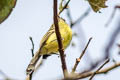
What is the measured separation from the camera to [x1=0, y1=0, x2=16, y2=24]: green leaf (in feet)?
3.22

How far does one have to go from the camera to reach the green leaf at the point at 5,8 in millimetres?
982

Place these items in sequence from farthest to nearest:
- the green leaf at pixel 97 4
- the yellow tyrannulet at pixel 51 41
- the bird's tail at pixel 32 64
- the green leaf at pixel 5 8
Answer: the yellow tyrannulet at pixel 51 41
the bird's tail at pixel 32 64
the green leaf at pixel 97 4
the green leaf at pixel 5 8

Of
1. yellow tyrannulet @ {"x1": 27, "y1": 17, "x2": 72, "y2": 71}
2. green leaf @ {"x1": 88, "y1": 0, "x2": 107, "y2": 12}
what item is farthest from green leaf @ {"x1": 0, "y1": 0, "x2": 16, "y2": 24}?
yellow tyrannulet @ {"x1": 27, "y1": 17, "x2": 72, "y2": 71}

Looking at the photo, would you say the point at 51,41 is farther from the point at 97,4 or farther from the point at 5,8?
the point at 5,8

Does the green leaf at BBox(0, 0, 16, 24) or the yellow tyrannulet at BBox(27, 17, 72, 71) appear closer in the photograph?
the green leaf at BBox(0, 0, 16, 24)

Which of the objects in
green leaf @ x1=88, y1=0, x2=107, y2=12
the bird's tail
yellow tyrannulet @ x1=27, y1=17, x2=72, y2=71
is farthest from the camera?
yellow tyrannulet @ x1=27, y1=17, x2=72, y2=71

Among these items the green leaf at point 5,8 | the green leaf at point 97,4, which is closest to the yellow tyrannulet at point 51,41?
the green leaf at point 97,4

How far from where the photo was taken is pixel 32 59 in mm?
1932

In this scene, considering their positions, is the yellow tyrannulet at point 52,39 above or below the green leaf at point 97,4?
below

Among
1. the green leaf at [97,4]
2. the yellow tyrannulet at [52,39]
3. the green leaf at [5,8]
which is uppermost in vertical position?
the green leaf at [5,8]

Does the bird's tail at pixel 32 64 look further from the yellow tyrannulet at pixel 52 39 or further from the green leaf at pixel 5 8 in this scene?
the green leaf at pixel 5 8

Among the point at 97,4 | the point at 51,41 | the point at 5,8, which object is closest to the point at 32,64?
the point at 51,41

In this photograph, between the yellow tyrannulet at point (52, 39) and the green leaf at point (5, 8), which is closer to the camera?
the green leaf at point (5, 8)

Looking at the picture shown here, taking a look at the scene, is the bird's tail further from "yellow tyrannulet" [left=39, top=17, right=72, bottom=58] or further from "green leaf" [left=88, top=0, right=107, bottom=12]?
"green leaf" [left=88, top=0, right=107, bottom=12]
